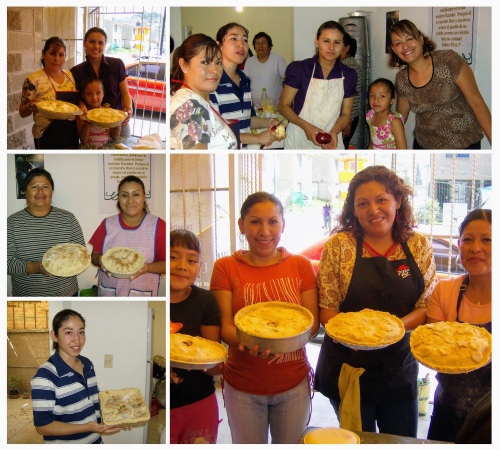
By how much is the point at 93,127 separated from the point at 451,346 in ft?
4.67

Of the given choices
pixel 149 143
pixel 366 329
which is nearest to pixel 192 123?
pixel 149 143

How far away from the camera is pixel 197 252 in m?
2.23

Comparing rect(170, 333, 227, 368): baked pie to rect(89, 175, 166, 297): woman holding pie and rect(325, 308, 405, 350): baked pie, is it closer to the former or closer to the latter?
rect(89, 175, 166, 297): woman holding pie

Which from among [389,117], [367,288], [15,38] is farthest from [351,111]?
[15,38]

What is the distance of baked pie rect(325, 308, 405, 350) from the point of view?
206cm

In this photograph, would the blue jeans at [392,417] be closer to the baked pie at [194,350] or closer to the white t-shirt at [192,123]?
the baked pie at [194,350]

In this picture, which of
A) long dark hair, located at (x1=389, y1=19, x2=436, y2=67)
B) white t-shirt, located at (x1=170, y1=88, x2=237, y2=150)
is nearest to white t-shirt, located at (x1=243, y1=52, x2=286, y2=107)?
white t-shirt, located at (x1=170, y1=88, x2=237, y2=150)

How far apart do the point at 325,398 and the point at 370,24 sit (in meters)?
1.61

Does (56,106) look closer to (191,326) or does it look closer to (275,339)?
(191,326)

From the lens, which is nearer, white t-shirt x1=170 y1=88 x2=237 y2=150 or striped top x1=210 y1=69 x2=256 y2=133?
white t-shirt x1=170 y1=88 x2=237 y2=150

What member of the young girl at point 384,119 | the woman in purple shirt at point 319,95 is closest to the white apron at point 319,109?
the woman in purple shirt at point 319,95

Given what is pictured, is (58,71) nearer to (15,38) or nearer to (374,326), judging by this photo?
(15,38)

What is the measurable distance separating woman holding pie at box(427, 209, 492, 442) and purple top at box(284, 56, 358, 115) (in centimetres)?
68

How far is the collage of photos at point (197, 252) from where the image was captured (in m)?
2.18
